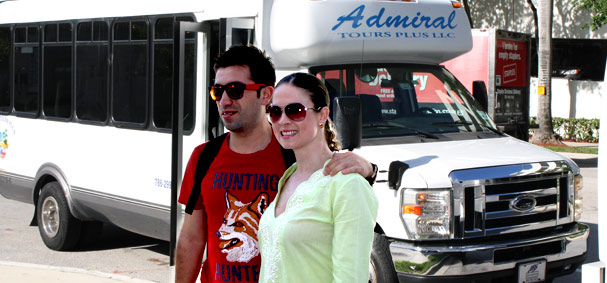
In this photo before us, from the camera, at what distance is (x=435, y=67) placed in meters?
7.45

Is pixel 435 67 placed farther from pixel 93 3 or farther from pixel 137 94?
pixel 93 3

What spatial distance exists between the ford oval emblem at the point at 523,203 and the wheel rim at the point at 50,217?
532 centimetres

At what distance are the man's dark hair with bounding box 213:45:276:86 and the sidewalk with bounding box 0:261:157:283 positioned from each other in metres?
4.39

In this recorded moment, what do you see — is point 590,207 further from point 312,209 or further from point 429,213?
point 312,209

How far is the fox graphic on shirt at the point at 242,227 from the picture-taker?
348 centimetres

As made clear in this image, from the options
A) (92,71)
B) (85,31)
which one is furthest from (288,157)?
(85,31)

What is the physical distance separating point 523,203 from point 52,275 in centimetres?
431

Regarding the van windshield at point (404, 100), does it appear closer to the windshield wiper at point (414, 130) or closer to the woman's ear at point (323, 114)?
the windshield wiper at point (414, 130)

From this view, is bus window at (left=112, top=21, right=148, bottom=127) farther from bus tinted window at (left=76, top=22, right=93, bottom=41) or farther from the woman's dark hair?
the woman's dark hair

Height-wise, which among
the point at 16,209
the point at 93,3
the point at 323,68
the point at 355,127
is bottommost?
the point at 16,209

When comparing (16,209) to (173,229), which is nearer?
(173,229)

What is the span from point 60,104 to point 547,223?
5589mm

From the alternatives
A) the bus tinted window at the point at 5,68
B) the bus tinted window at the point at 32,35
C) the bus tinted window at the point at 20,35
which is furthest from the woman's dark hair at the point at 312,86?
the bus tinted window at the point at 5,68

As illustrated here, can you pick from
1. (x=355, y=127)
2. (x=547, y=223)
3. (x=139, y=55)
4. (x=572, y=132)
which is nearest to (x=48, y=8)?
(x=139, y=55)
